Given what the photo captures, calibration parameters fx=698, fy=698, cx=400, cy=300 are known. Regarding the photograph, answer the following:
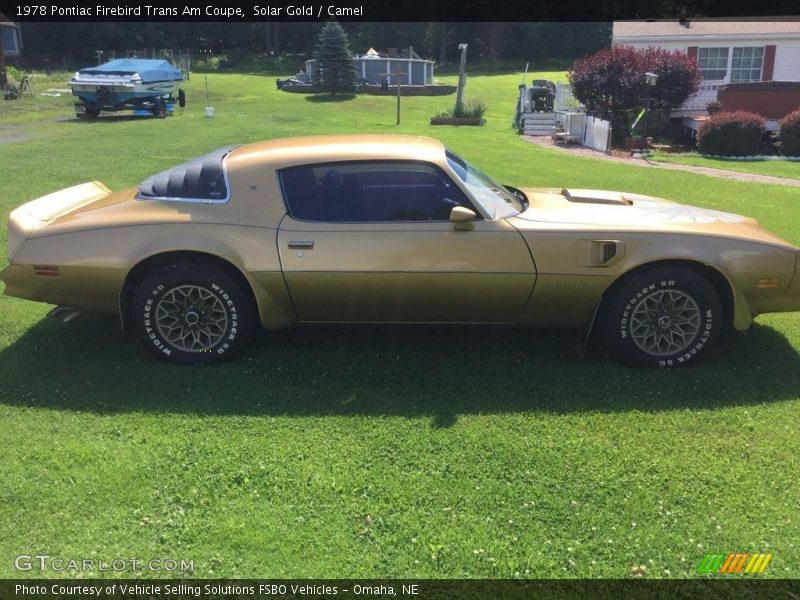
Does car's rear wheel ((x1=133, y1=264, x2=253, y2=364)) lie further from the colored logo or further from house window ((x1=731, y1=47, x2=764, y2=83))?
house window ((x1=731, y1=47, x2=764, y2=83))

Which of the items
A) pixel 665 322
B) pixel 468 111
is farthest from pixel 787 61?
pixel 665 322

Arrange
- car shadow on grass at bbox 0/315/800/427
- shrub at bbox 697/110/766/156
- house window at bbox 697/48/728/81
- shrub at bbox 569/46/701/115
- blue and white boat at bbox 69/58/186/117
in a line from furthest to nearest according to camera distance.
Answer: blue and white boat at bbox 69/58/186/117
house window at bbox 697/48/728/81
shrub at bbox 569/46/701/115
shrub at bbox 697/110/766/156
car shadow on grass at bbox 0/315/800/427

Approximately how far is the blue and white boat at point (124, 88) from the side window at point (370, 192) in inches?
1069

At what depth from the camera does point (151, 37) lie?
215ft

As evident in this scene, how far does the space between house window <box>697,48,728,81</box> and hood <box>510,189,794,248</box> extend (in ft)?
79.2

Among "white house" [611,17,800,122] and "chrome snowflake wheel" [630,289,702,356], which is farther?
"white house" [611,17,800,122]

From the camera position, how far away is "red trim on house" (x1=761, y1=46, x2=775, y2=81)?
25.7 m

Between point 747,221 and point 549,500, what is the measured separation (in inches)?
113

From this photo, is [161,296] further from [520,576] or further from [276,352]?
[520,576]

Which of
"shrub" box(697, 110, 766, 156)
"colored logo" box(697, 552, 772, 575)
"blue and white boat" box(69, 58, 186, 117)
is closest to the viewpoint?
"colored logo" box(697, 552, 772, 575)

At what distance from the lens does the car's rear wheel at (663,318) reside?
4328mm

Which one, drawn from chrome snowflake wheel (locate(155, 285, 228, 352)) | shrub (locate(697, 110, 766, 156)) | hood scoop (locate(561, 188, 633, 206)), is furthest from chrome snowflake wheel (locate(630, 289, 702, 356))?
shrub (locate(697, 110, 766, 156))

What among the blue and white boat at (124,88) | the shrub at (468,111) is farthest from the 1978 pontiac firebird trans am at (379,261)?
the blue and white boat at (124,88)

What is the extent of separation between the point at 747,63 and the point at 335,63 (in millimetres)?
23221
